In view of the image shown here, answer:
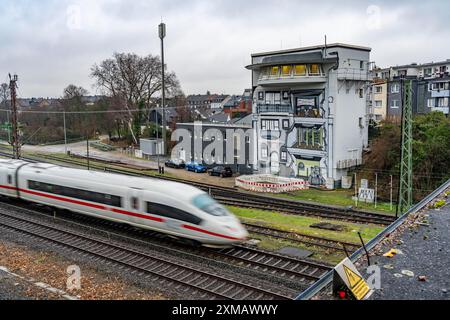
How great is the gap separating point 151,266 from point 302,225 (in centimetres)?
951

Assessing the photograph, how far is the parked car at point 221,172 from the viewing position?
4528cm

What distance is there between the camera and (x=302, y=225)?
854 inches

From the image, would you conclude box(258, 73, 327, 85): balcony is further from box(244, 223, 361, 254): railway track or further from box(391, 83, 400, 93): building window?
box(244, 223, 361, 254): railway track

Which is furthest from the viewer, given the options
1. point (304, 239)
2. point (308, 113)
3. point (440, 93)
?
point (440, 93)

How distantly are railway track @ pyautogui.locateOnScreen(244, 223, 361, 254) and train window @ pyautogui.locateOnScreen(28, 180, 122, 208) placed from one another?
6106 millimetres

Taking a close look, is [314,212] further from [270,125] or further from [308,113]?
[270,125]

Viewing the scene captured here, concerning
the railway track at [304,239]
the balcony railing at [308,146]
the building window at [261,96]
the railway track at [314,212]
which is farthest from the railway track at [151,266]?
the building window at [261,96]

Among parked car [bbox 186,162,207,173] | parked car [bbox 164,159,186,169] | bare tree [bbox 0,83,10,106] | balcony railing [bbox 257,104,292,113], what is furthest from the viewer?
bare tree [bbox 0,83,10,106]

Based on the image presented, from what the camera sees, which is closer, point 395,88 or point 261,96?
Answer: point 261,96

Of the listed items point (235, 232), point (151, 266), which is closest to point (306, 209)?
point (235, 232)

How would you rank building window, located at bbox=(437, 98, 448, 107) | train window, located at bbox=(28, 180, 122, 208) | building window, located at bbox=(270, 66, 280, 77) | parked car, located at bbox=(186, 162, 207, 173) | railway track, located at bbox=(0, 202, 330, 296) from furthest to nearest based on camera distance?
1. building window, located at bbox=(437, 98, 448, 107)
2. parked car, located at bbox=(186, 162, 207, 173)
3. building window, located at bbox=(270, 66, 280, 77)
4. train window, located at bbox=(28, 180, 122, 208)
5. railway track, located at bbox=(0, 202, 330, 296)

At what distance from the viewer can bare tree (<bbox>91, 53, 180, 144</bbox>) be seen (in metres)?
66.6

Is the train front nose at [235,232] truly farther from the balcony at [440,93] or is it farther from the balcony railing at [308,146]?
the balcony at [440,93]

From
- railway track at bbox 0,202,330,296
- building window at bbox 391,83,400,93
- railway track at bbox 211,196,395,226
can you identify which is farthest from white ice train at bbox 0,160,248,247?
building window at bbox 391,83,400,93
